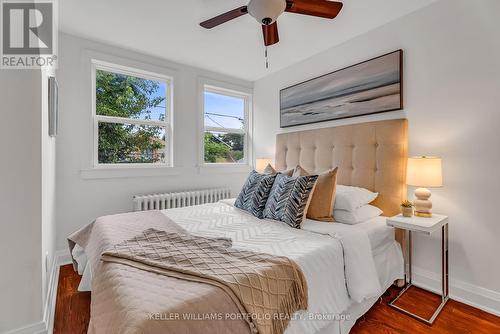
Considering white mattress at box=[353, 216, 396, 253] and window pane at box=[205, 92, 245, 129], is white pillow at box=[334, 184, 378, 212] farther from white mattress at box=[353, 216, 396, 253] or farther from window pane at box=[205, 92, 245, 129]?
window pane at box=[205, 92, 245, 129]

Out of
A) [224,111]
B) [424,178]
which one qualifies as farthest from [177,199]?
[424,178]

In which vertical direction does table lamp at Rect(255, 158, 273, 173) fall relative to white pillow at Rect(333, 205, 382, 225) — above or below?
above

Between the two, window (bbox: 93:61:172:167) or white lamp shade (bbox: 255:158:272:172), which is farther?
white lamp shade (bbox: 255:158:272:172)

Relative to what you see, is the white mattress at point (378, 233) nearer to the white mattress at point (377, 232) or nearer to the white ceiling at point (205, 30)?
the white mattress at point (377, 232)

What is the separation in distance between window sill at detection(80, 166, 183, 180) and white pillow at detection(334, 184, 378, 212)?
6.93 ft

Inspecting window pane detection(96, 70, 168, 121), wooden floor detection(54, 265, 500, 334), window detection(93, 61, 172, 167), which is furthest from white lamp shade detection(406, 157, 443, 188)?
window pane detection(96, 70, 168, 121)

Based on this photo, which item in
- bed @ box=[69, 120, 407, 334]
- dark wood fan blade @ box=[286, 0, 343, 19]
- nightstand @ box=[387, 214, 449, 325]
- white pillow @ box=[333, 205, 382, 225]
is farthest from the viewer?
white pillow @ box=[333, 205, 382, 225]

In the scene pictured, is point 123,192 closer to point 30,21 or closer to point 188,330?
point 30,21

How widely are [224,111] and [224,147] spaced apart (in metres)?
0.58

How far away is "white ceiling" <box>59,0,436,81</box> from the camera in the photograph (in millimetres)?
2062

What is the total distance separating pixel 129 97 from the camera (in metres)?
3.03

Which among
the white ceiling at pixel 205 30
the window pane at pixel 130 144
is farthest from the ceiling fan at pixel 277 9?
the window pane at pixel 130 144

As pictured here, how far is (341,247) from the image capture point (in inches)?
61.1

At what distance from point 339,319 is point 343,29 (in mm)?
2519
